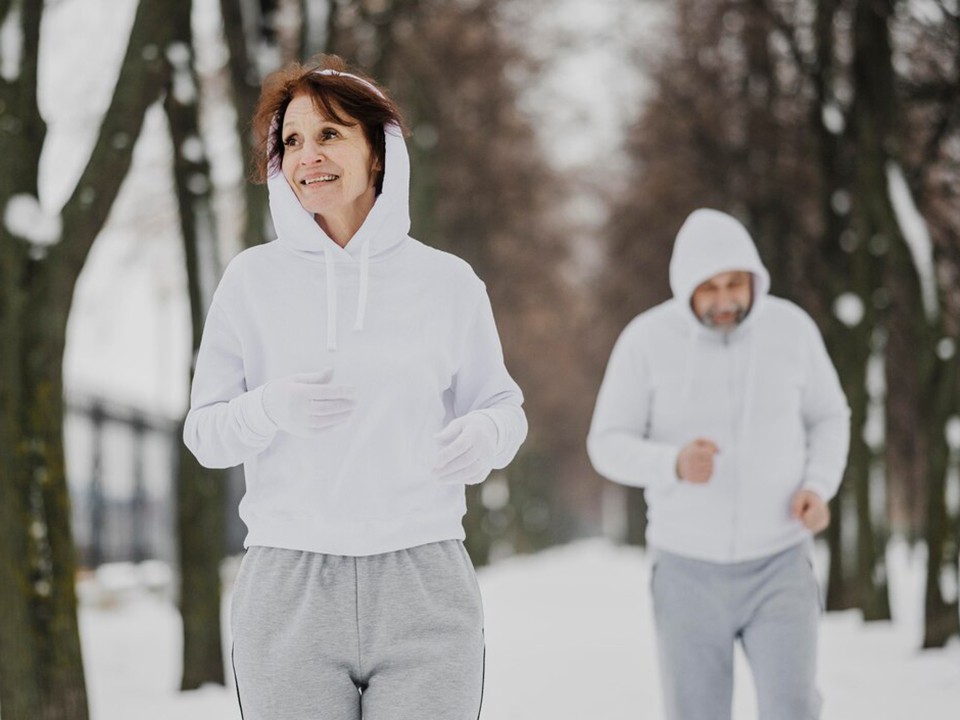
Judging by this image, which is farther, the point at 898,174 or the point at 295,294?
the point at 898,174

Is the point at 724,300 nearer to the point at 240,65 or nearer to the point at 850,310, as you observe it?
the point at 240,65

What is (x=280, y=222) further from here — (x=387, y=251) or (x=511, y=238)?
(x=511, y=238)

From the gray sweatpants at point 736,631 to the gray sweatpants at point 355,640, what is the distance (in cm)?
184

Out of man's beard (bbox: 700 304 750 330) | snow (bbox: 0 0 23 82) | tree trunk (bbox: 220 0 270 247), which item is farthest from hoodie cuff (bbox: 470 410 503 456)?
tree trunk (bbox: 220 0 270 247)

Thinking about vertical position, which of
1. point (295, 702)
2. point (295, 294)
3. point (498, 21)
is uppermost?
point (498, 21)

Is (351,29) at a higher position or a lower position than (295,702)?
higher

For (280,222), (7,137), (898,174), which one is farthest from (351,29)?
(280,222)

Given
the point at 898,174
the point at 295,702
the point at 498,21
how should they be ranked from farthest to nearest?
the point at 498,21, the point at 898,174, the point at 295,702

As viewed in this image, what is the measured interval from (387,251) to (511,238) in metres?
22.6

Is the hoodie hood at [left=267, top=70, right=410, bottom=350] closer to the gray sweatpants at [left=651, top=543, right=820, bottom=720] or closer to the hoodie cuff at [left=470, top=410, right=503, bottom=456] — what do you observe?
the hoodie cuff at [left=470, top=410, right=503, bottom=456]

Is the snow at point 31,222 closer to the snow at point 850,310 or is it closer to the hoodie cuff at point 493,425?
the hoodie cuff at point 493,425

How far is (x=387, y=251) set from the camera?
10.1 feet

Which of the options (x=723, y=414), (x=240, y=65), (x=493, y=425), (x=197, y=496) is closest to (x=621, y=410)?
(x=723, y=414)

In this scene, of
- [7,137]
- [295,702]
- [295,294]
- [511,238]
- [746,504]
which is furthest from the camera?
[511,238]
